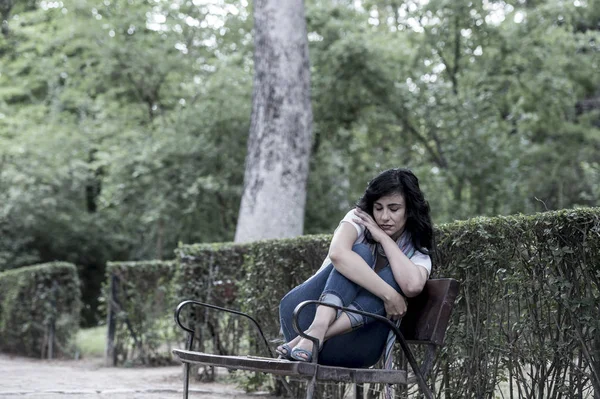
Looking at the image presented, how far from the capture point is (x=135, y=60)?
19141mm

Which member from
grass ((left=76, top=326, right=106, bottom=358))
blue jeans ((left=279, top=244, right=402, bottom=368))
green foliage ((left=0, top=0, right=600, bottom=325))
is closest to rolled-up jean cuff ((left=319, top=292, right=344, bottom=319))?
blue jeans ((left=279, top=244, right=402, bottom=368))

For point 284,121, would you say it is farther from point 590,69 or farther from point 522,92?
point 590,69

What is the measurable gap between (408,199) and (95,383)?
5.40 metres

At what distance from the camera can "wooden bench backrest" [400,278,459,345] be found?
4.20 m

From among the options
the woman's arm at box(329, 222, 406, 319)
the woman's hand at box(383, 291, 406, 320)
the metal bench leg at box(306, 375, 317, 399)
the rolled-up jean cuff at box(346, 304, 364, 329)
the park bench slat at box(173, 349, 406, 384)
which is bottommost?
the metal bench leg at box(306, 375, 317, 399)

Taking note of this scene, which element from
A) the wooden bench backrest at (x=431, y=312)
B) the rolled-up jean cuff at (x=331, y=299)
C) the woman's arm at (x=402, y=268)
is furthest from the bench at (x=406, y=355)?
the rolled-up jean cuff at (x=331, y=299)

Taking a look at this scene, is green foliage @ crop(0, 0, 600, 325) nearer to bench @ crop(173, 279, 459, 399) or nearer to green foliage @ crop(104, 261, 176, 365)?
green foliage @ crop(104, 261, 176, 365)

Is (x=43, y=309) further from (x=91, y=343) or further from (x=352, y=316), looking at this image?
(x=352, y=316)

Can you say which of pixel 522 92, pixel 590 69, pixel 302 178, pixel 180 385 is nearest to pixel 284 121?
pixel 302 178

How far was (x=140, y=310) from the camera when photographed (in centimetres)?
1152

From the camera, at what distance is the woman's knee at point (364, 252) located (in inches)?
169

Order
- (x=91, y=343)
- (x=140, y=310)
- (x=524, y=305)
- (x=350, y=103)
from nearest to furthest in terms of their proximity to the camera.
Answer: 1. (x=524, y=305)
2. (x=140, y=310)
3. (x=91, y=343)
4. (x=350, y=103)

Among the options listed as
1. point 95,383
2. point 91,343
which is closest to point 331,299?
point 95,383

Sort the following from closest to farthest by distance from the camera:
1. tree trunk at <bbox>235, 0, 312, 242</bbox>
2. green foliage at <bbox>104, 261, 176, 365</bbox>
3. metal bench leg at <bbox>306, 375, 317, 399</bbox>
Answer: metal bench leg at <bbox>306, 375, 317, 399</bbox>
green foliage at <bbox>104, 261, 176, 365</bbox>
tree trunk at <bbox>235, 0, 312, 242</bbox>
